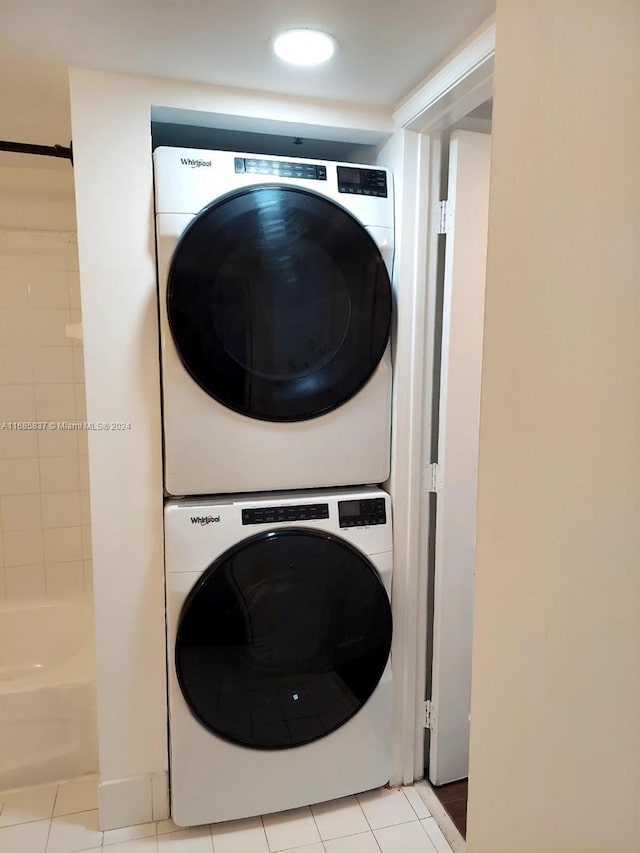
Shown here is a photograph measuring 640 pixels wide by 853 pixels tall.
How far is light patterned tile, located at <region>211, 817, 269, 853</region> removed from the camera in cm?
167

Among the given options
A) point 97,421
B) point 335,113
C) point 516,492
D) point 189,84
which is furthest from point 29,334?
point 516,492

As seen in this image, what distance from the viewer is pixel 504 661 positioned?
70cm

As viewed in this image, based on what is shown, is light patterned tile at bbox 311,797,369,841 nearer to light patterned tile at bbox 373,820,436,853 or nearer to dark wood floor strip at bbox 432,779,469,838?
light patterned tile at bbox 373,820,436,853

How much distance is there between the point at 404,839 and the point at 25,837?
109cm

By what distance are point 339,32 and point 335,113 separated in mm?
397

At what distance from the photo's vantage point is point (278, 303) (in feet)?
5.25

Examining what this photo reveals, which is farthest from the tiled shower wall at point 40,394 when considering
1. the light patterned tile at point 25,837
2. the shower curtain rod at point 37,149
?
the light patterned tile at point 25,837

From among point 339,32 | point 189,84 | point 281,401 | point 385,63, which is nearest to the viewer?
point 339,32

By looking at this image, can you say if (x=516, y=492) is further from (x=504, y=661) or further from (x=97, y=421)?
(x=97, y=421)

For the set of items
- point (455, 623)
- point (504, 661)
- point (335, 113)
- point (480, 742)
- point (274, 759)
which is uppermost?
point (335, 113)

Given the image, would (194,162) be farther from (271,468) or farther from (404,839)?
(404,839)

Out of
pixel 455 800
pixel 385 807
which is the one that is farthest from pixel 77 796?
pixel 455 800

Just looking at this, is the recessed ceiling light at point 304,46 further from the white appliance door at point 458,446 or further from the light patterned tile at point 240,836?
the light patterned tile at point 240,836

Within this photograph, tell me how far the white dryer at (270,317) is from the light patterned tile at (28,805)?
111cm
